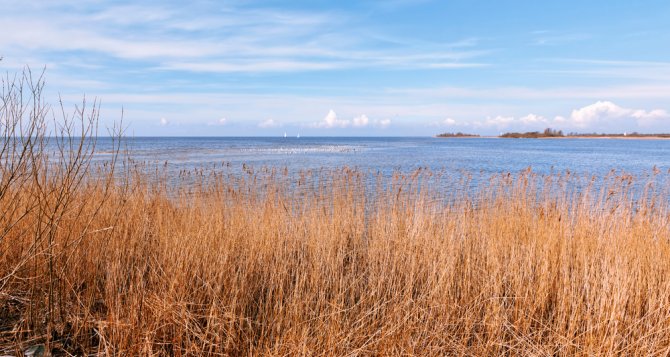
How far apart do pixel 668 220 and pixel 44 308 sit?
665 cm

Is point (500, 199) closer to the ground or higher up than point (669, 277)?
higher up

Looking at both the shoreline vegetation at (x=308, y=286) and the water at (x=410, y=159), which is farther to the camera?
the water at (x=410, y=159)

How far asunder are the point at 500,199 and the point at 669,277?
2.30m

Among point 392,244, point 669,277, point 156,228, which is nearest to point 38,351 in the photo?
point 156,228

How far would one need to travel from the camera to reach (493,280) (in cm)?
378

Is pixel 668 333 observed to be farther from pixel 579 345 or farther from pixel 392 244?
pixel 392 244

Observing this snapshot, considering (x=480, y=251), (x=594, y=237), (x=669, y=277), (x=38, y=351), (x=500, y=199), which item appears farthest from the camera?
(x=500, y=199)

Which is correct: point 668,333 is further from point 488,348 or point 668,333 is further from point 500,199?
point 500,199

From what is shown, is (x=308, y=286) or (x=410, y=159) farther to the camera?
(x=410, y=159)

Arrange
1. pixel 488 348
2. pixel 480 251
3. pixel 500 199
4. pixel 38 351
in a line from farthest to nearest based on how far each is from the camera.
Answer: pixel 500 199 → pixel 480 251 → pixel 488 348 → pixel 38 351

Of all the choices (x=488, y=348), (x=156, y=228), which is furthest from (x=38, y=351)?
(x=488, y=348)

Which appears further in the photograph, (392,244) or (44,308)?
(392,244)

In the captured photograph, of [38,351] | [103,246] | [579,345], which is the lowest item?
[579,345]

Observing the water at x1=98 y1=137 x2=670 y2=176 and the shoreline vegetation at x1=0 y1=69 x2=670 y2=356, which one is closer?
the shoreline vegetation at x1=0 y1=69 x2=670 y2=356
